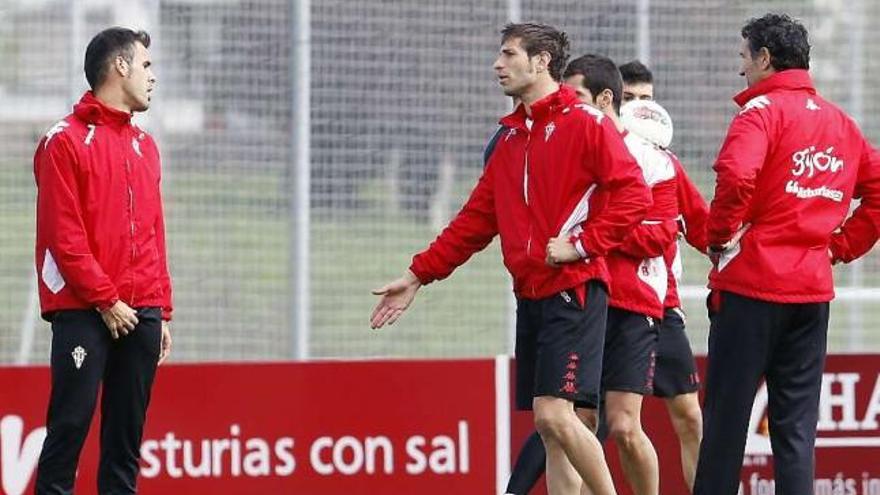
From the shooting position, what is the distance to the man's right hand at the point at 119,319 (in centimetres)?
759

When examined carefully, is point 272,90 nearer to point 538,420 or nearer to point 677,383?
point 677,383

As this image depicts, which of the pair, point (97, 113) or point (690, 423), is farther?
point (690, 423)

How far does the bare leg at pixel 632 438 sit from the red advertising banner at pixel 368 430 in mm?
1146

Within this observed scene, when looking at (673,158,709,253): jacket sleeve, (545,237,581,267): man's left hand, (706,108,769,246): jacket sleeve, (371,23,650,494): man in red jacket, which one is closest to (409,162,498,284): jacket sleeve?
(371,23,650,494): man in red jacket

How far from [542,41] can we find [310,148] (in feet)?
10.6

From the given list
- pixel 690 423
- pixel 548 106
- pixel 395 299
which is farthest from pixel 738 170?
pixel 690 423

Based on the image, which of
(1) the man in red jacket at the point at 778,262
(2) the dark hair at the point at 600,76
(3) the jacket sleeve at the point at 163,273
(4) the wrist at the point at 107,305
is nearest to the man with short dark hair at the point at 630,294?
(2) the dark hair at the point at 600,76

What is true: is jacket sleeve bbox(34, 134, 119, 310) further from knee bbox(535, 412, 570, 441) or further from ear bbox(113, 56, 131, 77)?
knee bbox(535, 412, 570, 441)

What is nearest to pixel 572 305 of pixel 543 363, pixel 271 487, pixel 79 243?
pixel 543 363

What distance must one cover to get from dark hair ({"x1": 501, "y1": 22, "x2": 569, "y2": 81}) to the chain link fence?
3.12m

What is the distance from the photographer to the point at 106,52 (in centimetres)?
781

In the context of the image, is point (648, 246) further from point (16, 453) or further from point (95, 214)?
point (16, 453)

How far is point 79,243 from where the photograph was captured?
24.8 feet

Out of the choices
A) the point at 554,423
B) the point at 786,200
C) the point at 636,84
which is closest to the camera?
the point at 786,200
